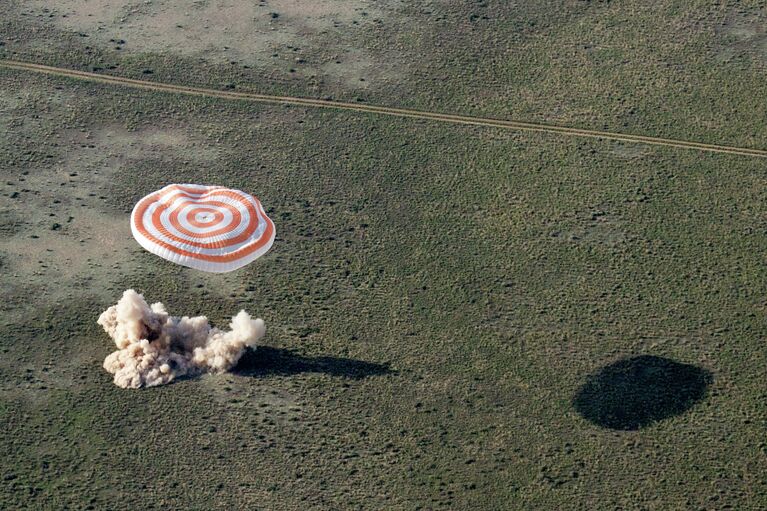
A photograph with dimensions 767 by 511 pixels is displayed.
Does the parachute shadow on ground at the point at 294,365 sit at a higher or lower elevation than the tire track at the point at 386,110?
lower

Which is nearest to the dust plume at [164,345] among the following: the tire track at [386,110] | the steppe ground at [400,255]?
the steppe ground at [400,255]

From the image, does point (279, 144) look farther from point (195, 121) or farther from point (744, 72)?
point (744, 72)

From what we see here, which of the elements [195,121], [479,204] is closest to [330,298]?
[479,204]

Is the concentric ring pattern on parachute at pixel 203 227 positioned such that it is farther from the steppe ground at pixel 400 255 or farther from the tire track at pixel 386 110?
the tire track at pixel 386 110

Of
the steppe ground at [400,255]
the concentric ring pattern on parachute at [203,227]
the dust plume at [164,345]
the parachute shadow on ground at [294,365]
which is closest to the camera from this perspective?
the steppe ground at [400,255]

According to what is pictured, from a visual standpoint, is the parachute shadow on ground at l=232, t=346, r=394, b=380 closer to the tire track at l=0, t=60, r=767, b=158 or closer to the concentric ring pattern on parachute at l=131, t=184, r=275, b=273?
the concentric ring pattern on parachute at l=131, t=184, r=275, b=273

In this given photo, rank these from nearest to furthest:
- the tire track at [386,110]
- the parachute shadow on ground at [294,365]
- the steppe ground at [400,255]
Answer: the steppe ground at [400,255]
the parachute shadow on ground at [294,365]
the tire track at [386,110]

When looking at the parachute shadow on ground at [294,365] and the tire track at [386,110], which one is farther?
the tire track at [386,110]
